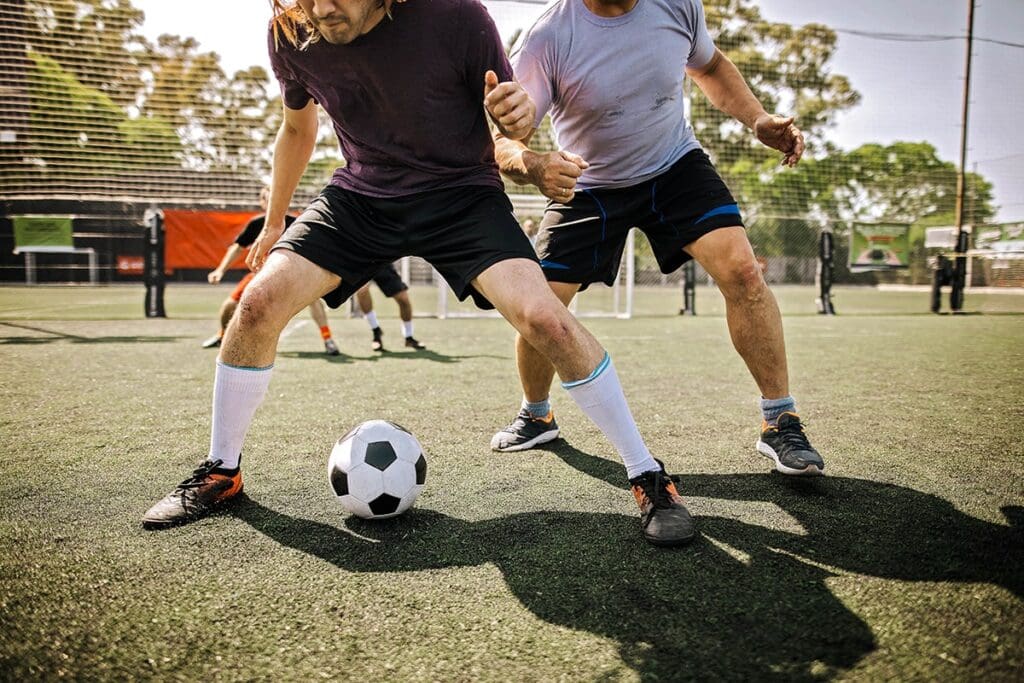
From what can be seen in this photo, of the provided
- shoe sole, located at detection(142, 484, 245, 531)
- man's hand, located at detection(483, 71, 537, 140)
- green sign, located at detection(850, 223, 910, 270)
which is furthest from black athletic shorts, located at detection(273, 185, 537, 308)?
green sign, located at detection(850, 223, 910, 270)

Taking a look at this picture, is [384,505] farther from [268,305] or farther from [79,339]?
[79,339]

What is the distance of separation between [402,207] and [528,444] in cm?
142

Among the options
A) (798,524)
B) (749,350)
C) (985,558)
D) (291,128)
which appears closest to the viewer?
(985,558)

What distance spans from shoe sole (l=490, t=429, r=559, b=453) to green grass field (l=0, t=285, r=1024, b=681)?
0.27ft

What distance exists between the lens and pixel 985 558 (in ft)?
6.54

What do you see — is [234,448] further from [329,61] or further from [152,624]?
[329,61]

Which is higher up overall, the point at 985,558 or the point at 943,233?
the point at 943,233

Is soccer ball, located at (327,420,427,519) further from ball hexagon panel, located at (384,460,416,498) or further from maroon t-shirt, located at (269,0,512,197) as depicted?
maroon t-shirt, located at (269,0,512,197)

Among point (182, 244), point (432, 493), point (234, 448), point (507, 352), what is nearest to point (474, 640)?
point (432, 493)

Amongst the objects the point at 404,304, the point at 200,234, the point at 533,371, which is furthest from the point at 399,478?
the point at 200,234

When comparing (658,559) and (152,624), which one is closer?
(152,624)

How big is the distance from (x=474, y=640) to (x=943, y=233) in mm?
20739

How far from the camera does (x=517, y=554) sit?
6.89 ft

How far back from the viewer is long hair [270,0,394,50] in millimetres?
2432
